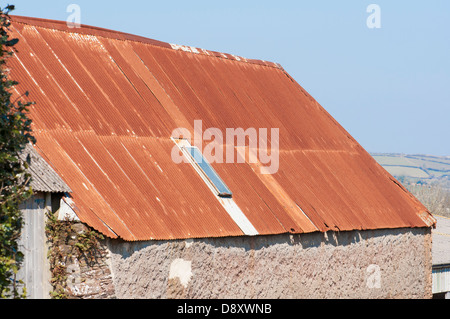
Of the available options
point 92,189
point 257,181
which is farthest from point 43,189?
point 257,181

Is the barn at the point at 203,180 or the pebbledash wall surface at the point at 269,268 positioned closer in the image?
the pebbledash wall surface at the point at 269,268

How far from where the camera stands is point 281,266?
16.8 m

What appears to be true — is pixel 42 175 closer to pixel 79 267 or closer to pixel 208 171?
pixel 79 267

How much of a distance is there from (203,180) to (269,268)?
2.21m

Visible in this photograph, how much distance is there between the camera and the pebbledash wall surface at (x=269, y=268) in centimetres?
1334

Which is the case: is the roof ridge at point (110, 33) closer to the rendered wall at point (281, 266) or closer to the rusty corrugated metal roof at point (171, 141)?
the rusty corrugated metal roof at point (171, 141)

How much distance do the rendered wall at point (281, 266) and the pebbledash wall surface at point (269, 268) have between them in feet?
0.05

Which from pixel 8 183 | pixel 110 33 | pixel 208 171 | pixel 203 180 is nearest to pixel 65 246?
pixel 8 183

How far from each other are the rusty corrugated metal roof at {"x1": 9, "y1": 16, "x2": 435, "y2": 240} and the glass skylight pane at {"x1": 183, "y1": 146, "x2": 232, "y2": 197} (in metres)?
0.27

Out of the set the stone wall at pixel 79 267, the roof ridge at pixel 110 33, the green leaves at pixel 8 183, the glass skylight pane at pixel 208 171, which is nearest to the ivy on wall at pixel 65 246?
the stone wall at pixel 79 267

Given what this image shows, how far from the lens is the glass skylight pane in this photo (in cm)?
1666

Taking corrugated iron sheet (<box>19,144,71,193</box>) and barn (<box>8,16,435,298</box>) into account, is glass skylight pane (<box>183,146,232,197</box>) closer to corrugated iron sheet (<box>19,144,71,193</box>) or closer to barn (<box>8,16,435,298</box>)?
barn (<box>8,16,435,298</box>)

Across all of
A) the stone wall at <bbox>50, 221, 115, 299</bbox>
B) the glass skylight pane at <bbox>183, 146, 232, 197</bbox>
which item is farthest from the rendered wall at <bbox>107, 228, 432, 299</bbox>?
the glass skylight pane at <bbox>183, 146, 232, 197</bbox>
